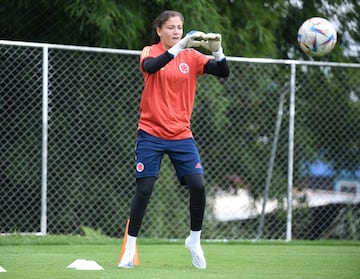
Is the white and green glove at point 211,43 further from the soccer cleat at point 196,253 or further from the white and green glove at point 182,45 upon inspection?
the soccer cleat at point 196,253

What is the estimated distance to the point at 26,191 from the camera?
29.4 feet

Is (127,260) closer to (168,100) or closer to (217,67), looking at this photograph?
(168,100)

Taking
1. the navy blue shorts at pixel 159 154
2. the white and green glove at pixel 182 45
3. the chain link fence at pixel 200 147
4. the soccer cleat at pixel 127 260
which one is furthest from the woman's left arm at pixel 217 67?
the chain link fence at pixel 200 147

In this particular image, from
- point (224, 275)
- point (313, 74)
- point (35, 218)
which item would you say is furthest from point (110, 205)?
point (224, 275)

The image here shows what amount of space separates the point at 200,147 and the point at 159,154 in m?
3.35

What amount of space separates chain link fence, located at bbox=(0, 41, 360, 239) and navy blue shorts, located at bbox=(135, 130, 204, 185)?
104 inches

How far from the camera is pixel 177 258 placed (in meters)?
7.23

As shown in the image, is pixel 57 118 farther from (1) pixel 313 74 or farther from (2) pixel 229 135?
(1) pixel 313 74

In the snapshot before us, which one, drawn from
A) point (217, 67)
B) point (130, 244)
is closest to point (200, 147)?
point (217, 67)

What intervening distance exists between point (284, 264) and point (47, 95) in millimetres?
3173

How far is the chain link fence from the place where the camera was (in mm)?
8898

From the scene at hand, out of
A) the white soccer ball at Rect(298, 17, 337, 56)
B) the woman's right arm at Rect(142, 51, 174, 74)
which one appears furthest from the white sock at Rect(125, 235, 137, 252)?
the white soccer ball at Rect(298, 17, 337, 56)

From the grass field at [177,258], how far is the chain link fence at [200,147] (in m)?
0.62

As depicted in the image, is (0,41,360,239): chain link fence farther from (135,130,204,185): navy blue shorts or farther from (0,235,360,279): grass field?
(135,130,204,185): navy blue shorts
